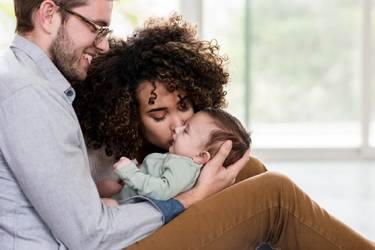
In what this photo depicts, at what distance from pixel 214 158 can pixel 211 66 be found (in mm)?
354

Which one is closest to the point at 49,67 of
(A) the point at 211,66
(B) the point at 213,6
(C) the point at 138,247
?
→ (C) the point at 138,247

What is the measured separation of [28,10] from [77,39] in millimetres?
140

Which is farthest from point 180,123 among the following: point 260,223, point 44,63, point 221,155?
point 44,63

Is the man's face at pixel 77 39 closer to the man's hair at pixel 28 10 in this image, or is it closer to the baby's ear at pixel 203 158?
the man's hair at pixel 28 10

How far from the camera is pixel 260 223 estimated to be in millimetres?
1838

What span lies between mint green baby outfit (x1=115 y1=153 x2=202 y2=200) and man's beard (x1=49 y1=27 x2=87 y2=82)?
0.30 m

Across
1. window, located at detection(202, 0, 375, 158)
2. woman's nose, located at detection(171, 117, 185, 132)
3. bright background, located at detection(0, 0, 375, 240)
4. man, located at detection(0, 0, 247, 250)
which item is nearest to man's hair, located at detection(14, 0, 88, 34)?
man, located at detection(0, 0, 247, 250)

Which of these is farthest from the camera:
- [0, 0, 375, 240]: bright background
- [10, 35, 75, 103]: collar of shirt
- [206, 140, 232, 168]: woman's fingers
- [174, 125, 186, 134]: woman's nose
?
[0, 0, 375, 240]: bright background

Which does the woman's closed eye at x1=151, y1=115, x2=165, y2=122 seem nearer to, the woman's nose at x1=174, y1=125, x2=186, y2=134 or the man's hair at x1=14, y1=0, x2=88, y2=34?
the woman's nose at x1=174, y1=125, x2=186, y2=134

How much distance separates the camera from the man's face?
1751 millimetres

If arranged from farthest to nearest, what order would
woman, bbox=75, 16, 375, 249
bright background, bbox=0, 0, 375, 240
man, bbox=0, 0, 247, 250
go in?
bright background, bbox=0, 0, 375, 240 < woman, bbox=75, 16, 375, 249 < man, bbox=0, 0, 247, 250

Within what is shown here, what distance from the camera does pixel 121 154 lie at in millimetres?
2229

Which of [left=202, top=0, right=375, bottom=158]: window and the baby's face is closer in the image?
the baby's face

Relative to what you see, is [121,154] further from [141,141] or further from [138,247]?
[138,247]
